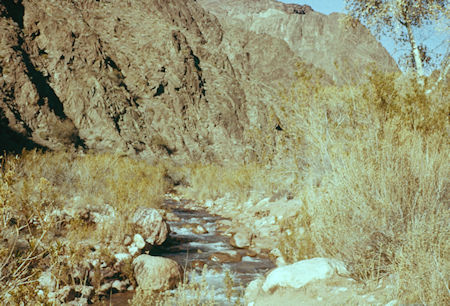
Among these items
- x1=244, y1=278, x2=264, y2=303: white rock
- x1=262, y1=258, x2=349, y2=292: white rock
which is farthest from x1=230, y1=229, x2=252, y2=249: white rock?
x1=262, y1=258, x2=349, y2=292: white rock

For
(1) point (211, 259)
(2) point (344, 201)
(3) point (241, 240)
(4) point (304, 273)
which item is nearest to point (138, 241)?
(1) point (211, 259)

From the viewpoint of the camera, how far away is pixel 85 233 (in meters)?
5.26

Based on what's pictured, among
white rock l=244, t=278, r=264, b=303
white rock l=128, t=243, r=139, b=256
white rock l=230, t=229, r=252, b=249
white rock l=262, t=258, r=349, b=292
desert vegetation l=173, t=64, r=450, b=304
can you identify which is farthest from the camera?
white rock l=230, t=229, r=252, b=249

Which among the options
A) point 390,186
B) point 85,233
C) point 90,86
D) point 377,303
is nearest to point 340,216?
point 390,186

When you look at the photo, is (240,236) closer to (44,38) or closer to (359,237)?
(359,237)

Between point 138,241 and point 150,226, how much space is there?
2.28ft

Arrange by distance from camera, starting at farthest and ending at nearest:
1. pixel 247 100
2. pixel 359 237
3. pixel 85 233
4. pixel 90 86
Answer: pixel 247 100, pixel 90 86, pixel 85 233, pixel 359 237

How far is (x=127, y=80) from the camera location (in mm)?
32094

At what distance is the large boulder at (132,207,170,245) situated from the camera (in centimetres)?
621

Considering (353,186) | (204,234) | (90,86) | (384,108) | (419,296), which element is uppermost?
(90,86)

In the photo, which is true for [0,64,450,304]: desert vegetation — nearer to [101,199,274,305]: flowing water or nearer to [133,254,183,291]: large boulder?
[133,254,183,291]: large boulder

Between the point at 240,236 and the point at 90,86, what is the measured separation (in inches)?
962

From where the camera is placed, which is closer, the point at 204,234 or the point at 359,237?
the point at 359,237

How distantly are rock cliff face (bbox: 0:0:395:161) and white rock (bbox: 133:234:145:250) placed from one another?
873cm
